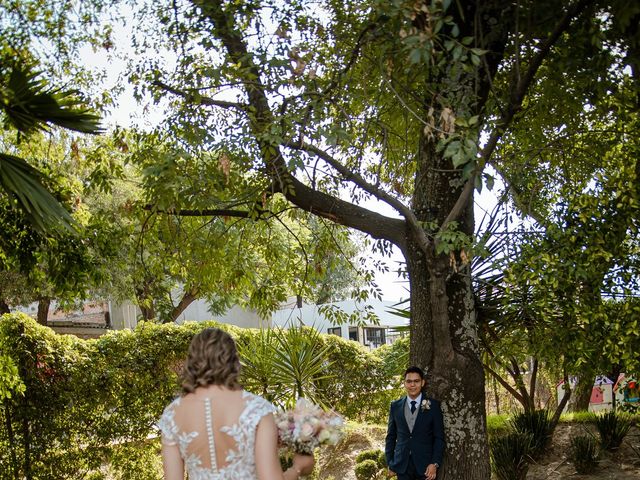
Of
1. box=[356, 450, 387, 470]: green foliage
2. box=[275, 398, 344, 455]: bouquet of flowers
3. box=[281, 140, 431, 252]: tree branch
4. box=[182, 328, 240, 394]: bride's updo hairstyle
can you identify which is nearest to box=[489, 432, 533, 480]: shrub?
box=[356, 450, 387, 470]: green foliage

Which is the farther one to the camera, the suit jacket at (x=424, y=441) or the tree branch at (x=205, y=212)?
the tree branch at (x=205, y=212)

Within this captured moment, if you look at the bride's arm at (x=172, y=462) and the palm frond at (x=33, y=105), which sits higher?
the palm frond at (x=33, y=105)

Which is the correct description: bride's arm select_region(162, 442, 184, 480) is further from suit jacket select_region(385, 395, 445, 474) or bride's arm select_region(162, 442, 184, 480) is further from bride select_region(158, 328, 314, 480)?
suit jacket select_region(385, 395, 445, 474)

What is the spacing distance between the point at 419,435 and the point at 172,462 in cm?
415

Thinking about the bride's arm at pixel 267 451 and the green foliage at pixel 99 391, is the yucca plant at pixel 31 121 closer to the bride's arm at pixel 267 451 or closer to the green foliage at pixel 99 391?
the bride's arm at pixel 267 451

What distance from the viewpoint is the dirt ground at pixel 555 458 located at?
35.9 feet

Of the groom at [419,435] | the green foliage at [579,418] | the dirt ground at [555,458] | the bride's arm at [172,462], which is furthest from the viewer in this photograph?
the green foliage at [579,418]

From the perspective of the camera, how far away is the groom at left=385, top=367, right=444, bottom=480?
25.5 feet

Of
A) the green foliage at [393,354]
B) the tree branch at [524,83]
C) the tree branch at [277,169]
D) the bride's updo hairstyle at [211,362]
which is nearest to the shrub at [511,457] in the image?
the green foliage at [393,354]

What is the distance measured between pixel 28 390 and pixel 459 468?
19.9 ft

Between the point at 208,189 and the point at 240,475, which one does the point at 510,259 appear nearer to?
the point at 208,189

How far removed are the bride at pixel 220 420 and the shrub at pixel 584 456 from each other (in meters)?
8.03

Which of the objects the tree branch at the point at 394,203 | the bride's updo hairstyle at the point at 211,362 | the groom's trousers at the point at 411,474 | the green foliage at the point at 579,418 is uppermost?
the tree branch at the point at 394,203

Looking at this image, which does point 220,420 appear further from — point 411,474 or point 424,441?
point 411,474
